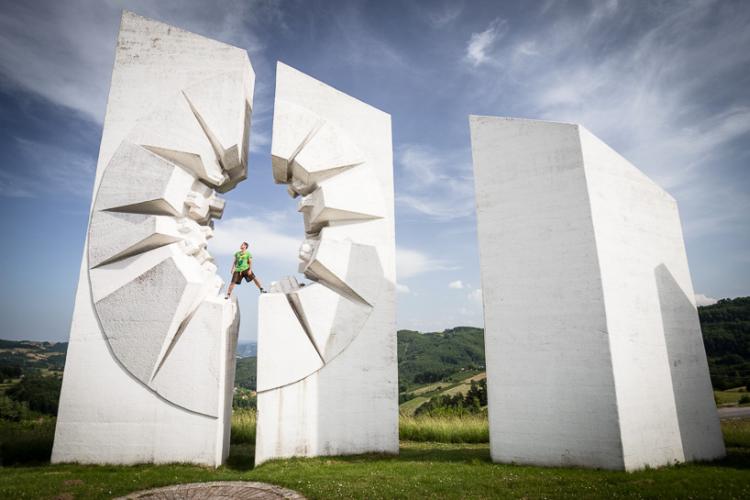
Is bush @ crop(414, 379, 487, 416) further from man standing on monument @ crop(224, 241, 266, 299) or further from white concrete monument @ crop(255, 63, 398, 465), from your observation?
man standing on monument @ crop(224, 241, 266, 299)

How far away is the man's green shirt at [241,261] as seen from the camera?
32.8 ft

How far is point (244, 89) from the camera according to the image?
32.3ft

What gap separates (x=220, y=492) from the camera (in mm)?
6000

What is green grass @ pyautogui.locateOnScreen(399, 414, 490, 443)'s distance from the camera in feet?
41.3

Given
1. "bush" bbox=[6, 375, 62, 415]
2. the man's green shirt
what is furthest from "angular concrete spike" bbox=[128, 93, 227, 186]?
"bush" bbox=[6, 375, 62, 415]

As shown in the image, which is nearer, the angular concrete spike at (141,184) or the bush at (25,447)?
the bush at (25,447)

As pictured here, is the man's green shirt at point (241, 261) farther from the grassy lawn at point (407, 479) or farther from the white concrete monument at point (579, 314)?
the white concrete monument at point (579, 314)

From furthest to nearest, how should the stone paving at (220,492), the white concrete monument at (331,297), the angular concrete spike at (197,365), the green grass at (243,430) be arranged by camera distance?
the green grass at (243,430)
the white concrete monument at (331,297)
the angular concrete spike at (197,365)
the stone paving at (220,492)

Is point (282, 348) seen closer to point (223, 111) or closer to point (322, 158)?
point (322, 158)

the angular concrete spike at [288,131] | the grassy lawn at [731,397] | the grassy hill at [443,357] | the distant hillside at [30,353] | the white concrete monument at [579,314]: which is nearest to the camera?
the white concrete monument at [579,314]

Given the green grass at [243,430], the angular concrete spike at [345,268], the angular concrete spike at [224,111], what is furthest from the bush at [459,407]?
the angular concrete spike at [224,111]

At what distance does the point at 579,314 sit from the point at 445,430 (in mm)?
6922

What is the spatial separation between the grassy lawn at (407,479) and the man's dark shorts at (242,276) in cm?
400

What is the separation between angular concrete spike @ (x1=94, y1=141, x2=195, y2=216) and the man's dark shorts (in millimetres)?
1926
